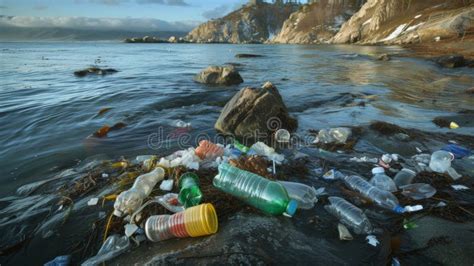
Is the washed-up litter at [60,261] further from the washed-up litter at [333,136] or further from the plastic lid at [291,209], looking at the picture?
the washed-up litter at [333,136]

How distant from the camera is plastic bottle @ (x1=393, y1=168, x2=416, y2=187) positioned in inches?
151

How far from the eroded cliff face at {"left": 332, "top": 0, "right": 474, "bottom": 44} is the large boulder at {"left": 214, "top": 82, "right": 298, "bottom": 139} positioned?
118 ft

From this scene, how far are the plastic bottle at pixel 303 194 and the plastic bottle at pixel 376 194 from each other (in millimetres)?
→ 579

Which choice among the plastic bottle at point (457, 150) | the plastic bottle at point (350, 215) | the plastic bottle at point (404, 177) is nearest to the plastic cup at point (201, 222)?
the plastic bottle at point (350, 215)

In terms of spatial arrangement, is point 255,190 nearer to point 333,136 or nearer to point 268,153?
point 268,153

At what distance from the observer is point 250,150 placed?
509 cm

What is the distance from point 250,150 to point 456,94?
30.3ft

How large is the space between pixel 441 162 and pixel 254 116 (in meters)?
3.54

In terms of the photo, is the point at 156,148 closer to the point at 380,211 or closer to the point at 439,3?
the point at 380,211

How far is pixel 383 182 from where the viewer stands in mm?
3705

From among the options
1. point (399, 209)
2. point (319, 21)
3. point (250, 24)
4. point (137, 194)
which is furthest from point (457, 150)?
point (250, 24)

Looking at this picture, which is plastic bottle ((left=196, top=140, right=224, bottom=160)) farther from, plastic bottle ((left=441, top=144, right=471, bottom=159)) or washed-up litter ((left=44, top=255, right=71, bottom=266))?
plastic bottle ((left=441, top=144, right=471, bottom=159))

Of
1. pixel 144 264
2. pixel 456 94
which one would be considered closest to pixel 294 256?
pixel 144 264

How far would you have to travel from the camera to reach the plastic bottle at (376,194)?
3.19 meters
